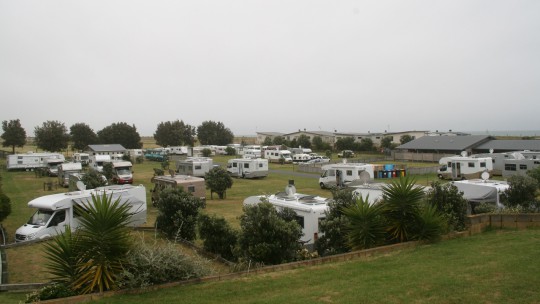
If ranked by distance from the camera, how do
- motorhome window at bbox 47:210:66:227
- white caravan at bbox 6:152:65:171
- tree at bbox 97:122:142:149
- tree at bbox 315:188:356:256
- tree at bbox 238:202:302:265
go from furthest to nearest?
tree at bbox 97:122:142:149, white caravan at bbox 6:152:65:171, motorhome window at bbox 47:210:66:227, tree at bbox 315:188:356:256, tree at bbox 238:202:302:265

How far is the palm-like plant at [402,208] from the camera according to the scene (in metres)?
9.29

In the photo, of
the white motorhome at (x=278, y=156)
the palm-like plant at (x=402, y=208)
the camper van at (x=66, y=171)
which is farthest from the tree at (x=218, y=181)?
the white motorhome at (x=278, y=156)

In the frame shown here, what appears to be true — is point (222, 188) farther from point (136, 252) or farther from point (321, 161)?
point (321, 161)

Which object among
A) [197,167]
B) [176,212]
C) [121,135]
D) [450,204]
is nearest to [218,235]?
[176,212]

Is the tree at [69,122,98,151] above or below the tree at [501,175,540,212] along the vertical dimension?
above

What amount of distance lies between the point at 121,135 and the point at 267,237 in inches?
2907

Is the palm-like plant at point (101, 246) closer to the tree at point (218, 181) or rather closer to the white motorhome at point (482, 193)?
the white motorhome at point (482, 193)

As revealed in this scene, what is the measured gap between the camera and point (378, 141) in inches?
3095

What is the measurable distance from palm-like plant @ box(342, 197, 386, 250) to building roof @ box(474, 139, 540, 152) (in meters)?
43.6

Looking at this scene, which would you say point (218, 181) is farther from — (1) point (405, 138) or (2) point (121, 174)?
(1) point (405, 138)

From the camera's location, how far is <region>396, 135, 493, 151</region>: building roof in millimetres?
51062

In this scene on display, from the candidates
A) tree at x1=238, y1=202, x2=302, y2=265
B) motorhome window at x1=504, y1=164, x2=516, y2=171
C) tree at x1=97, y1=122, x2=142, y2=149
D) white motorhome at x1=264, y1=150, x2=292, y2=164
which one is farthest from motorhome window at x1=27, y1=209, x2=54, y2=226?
tree at x1=97, y1=122, x2=142, y2=149

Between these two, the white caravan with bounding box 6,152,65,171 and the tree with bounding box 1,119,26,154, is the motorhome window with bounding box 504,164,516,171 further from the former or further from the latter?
the tree with bounding box 1,119,26,154

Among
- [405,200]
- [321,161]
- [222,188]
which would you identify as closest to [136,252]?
[405,200]
